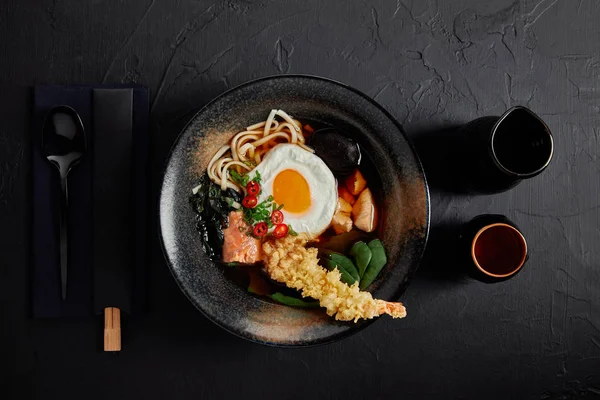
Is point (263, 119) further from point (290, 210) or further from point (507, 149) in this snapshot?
point (507, 149)

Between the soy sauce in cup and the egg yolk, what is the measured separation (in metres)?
0.67

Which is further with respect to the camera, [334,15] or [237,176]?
[334,15]

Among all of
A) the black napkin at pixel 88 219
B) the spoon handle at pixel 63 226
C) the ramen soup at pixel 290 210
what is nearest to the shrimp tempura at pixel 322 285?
the ramen soup at pixel 290 210

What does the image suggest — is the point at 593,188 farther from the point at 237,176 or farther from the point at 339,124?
the point at 237,176

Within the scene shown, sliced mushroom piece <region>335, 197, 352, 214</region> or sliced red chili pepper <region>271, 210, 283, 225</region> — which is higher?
sliced mushroom piece <region>335, 197, 352, 214</region>

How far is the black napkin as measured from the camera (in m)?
2.25

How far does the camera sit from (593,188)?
2471mm

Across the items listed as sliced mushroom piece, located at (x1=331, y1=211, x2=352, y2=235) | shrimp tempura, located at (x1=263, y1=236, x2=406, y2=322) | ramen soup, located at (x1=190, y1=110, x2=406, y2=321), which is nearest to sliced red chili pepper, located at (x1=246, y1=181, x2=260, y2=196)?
ramen soup, located at (x1=190, y1=110, x2=406, y2=321)

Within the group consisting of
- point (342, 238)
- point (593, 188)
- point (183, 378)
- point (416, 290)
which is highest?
point (593, 188)

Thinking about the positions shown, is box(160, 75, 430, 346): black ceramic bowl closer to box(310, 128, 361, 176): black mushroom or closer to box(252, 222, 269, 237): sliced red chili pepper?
box(310, 128, 361, 176): black mushroom

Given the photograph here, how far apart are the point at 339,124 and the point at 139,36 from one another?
916 mm

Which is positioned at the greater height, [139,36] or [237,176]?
[139,36]

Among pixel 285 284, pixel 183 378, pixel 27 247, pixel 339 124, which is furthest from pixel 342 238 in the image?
pixel 27 247

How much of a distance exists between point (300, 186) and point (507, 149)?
0.83m
